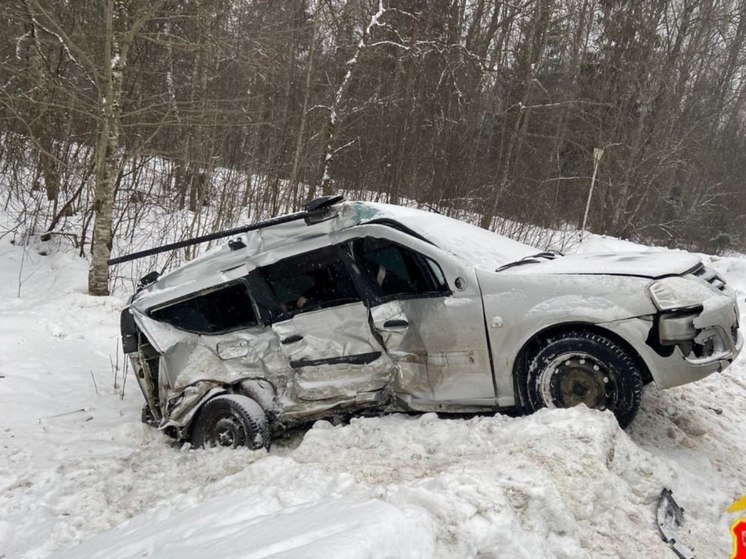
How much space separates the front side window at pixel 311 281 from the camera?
13.8 ft

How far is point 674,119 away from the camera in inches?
862

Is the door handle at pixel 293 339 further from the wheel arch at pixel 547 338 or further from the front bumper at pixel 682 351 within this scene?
the front bumper at pixel 682 351

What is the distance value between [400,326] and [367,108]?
11.8 m

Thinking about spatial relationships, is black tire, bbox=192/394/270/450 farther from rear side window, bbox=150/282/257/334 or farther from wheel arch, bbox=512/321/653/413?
wheel arch, bbox=512/321/653/413

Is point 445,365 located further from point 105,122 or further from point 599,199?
point 599,199

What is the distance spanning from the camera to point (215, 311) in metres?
4.57

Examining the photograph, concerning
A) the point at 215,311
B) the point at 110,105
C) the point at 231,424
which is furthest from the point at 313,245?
the point at 110,105

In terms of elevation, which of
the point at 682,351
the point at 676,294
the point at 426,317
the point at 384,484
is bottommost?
the point at 384,484

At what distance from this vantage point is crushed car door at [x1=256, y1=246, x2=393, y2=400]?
13.5 feet

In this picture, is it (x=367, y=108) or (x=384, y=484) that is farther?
(x=367, y=108)

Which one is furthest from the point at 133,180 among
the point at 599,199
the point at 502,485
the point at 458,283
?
the point at 599,199

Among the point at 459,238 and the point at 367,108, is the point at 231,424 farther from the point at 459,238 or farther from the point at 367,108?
the point at 367,108

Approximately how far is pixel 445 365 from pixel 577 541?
1.64m

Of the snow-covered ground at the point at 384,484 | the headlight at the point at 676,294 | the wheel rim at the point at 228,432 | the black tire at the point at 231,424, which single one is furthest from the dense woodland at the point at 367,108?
the headlight at the point at 676,294
